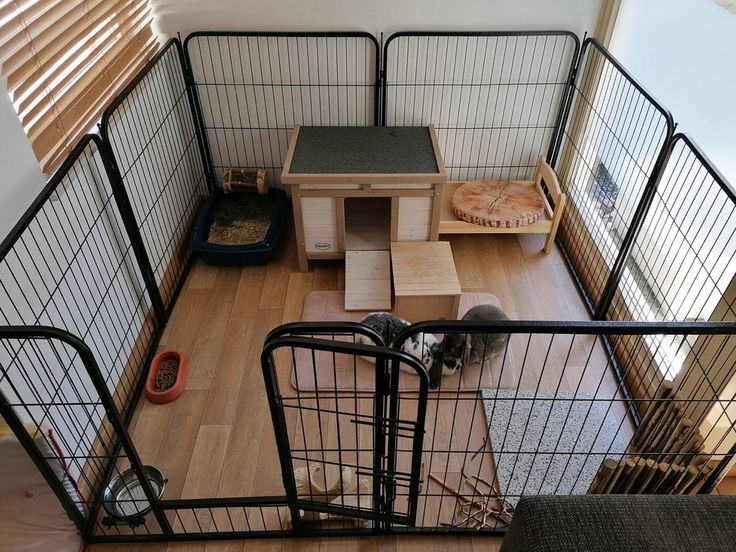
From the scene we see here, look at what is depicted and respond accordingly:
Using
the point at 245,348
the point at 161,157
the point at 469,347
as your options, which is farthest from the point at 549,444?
the point at 161,157

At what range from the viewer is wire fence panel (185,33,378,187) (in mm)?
3111

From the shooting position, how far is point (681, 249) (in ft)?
7.88

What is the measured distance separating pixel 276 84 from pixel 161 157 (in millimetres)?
787

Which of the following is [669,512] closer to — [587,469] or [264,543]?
[587,469]

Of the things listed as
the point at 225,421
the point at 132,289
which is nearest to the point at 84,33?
the point at 132,289

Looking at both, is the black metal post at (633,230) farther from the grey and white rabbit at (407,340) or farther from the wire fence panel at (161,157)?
the wire fence panel at (161,157)

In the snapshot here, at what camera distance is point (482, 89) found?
3.27 meters

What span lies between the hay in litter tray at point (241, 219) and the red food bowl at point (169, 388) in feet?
2.64

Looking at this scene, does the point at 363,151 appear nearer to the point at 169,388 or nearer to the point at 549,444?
the point at 169,388

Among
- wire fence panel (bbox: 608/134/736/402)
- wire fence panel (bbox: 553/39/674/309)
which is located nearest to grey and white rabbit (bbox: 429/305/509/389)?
wire fence panel (bbox: 608/134/736/402)

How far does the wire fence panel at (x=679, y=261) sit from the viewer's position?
2.12m

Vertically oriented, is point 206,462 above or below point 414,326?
above

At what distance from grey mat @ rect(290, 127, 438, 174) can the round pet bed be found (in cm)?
41

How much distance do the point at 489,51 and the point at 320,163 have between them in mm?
1145
